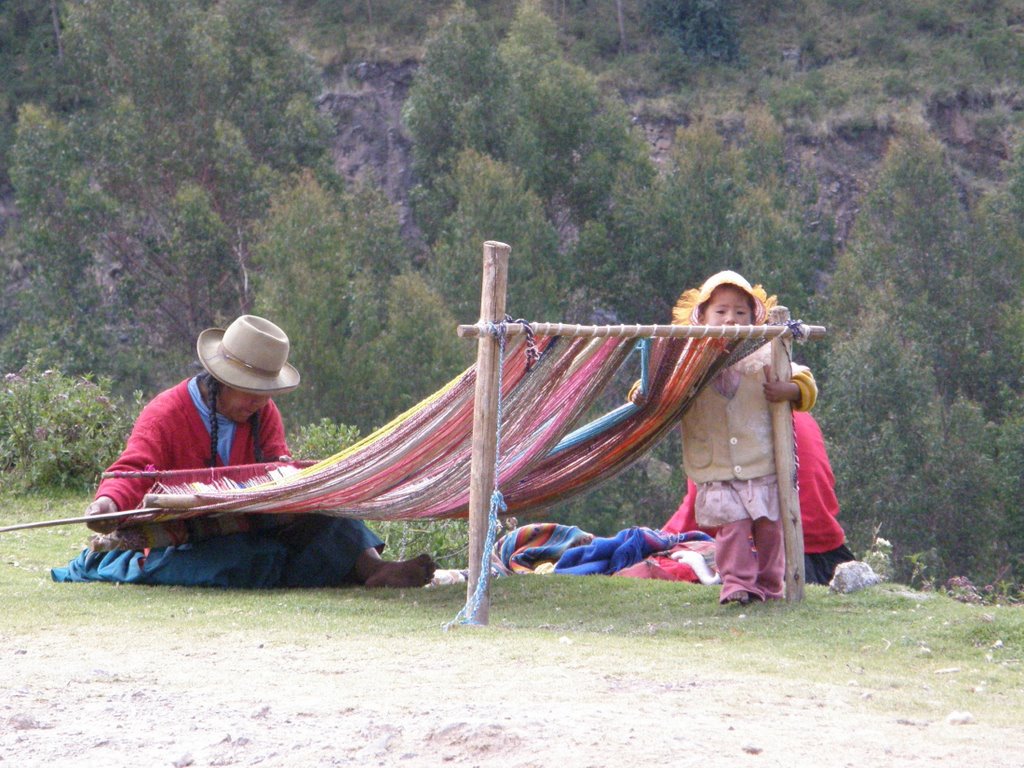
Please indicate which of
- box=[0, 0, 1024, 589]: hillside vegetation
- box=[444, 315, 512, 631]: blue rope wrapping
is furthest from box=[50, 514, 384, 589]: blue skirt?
box=[0, 0, 1024, 589]: hillside vegetation

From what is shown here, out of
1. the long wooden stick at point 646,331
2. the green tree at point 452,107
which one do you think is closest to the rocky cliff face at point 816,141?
the green tree at point 452,107

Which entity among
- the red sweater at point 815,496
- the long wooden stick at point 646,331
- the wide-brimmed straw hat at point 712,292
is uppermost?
the wide-brimmed straw hat at point 712,292

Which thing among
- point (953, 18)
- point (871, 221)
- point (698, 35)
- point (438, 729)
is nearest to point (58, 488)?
point (438, 729)

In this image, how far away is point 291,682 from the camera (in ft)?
10.6

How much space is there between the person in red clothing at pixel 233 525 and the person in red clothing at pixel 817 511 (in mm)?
1482

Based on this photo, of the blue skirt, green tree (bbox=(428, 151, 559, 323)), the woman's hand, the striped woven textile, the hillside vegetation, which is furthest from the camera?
green tree (bbox=(428, 151, 559, 323))

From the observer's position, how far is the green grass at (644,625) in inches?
135

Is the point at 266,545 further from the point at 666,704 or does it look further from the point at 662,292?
the point at 662,292

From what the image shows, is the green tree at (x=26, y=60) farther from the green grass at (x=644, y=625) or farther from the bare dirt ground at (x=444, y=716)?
the bare dirt ground at (x=444, y=716)

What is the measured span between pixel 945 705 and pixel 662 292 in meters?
23.3

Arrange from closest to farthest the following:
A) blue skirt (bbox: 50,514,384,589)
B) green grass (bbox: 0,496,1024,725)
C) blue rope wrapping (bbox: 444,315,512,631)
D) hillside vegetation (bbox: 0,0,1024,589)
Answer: green grass (bbox: 0,496,1024,725) < blue rope wrapping (bbox: 444,315,512,631) < blue skirt (bbox: 50,514,384,589) < hillside vegetation (bbox: 0,0,1024,589)

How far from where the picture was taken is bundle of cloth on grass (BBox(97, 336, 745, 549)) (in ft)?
14.7

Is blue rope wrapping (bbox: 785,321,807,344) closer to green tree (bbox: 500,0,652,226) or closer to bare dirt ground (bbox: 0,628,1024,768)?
bare dirt ground (bbox: 0,628,1024,768)

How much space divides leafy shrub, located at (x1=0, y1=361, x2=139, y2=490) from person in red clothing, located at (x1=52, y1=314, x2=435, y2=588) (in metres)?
3.26
